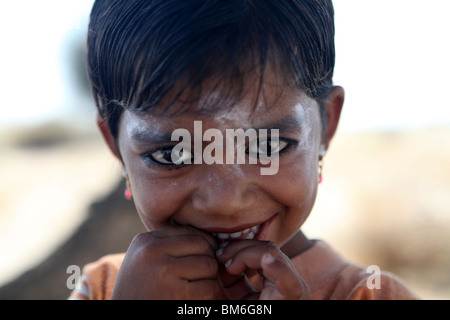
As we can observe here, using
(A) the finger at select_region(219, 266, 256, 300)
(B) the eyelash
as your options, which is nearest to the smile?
(A) the finger at select_region(219, 266, 256, 300)

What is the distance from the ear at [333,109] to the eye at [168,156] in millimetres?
574

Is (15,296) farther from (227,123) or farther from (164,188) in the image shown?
(227,123)

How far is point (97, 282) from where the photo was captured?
1.94 metres

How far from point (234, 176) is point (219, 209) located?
99 millimetres

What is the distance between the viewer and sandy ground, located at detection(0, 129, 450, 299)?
4.53 m

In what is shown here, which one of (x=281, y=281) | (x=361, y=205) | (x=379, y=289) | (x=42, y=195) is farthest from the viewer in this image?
(x=42, y=195)

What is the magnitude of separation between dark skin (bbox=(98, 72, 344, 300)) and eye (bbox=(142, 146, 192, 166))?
2 cm

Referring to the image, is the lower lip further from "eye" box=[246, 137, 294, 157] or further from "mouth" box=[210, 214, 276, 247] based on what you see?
"eye" box=[246, 137, 294, 157]

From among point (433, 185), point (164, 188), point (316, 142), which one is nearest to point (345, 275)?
point (316, 142)

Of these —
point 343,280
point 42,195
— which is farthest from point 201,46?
point 42,195

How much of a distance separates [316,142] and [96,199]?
4.19 m

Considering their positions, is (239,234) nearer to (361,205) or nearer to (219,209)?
(219,209)

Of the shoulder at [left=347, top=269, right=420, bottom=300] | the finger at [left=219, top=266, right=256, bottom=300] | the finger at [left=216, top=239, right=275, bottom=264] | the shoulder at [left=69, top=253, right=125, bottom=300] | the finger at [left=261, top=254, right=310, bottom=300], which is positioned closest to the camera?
the finger at [left=261, top=254, right=310, bottom=300]

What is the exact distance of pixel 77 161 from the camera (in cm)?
764
